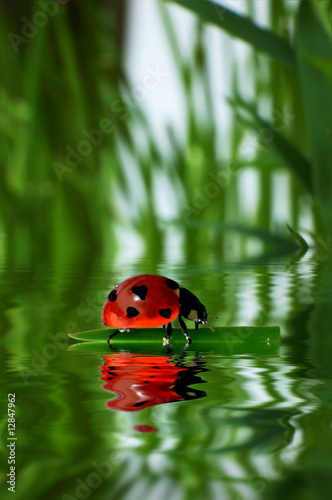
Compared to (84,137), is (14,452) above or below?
below

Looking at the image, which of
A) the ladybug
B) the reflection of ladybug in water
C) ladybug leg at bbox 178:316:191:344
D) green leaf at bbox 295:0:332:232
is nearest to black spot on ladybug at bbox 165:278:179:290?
the ladybug

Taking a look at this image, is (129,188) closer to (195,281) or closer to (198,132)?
(198,132)

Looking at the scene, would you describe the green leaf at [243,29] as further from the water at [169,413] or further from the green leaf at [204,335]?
the green leaf at [204,335]

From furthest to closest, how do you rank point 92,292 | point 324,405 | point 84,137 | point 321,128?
Result: point 84,137 < point 321,128 < point 92,292 < point 324,405

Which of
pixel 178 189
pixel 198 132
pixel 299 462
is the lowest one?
pixel 299 462

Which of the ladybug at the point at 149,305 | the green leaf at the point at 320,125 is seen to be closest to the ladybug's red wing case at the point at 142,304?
the ladybug at the point at 149,305

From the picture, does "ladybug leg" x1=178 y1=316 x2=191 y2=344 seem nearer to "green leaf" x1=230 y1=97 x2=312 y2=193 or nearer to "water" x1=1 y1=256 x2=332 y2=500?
"water" x1=1 y1=256 x2=332 y2=500

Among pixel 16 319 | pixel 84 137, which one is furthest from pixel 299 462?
pixel 84 137
